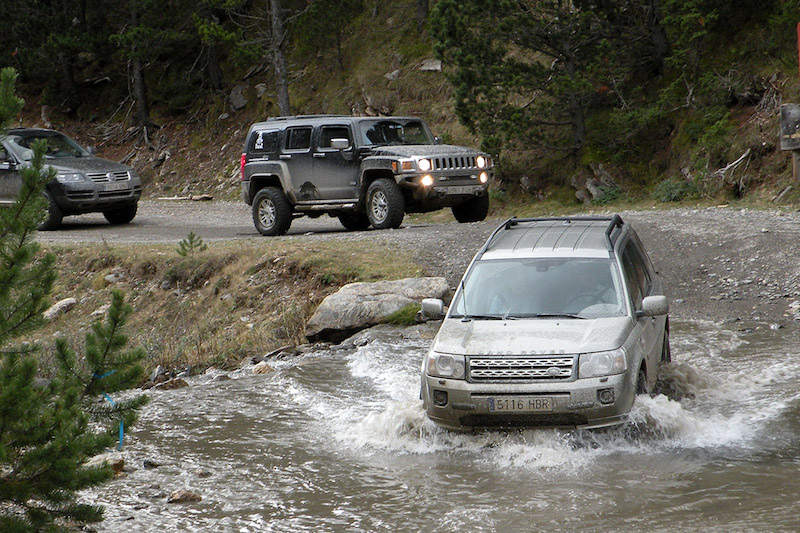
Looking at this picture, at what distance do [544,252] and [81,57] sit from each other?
34672 mm

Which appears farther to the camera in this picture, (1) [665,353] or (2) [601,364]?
(1) [665,353]

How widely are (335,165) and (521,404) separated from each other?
1094 centimetres

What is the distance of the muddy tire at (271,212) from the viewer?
A: 56.6ft

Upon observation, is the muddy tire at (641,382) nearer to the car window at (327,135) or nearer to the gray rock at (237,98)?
the car window at (327,135)

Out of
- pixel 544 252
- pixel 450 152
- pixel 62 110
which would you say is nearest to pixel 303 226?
pixel 450 152

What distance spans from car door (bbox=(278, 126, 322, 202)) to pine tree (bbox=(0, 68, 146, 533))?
40.9ft

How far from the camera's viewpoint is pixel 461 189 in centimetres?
1633

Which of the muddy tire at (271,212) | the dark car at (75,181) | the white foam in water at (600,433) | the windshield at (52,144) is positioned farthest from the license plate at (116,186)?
the white foam in water at (600,433)

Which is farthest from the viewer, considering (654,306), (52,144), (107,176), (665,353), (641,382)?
(52,144)

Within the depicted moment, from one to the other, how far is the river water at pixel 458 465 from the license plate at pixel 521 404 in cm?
35

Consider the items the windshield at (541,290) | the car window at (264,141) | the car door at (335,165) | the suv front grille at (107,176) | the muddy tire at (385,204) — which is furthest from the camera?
the suv front grille at (107,176)

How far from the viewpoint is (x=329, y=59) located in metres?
31.2


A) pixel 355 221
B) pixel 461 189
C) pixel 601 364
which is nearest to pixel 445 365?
pixel 601 364

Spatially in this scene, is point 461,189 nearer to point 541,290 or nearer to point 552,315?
point 541,290
